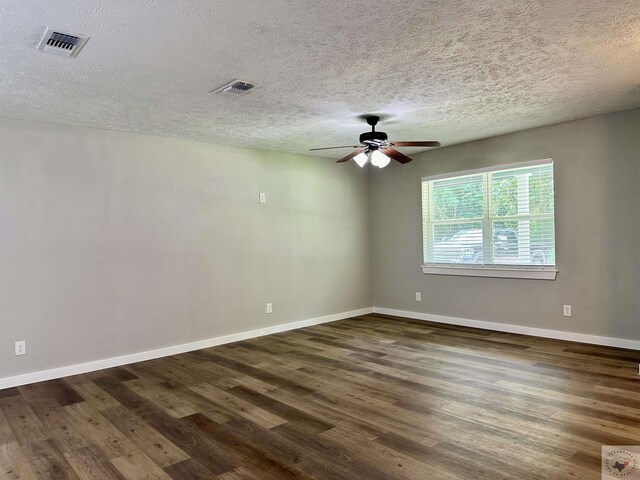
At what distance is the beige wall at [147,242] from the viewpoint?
4000 mm

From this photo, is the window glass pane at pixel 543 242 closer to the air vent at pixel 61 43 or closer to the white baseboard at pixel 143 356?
the white baseboard at pixel 143 356

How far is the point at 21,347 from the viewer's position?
394cm

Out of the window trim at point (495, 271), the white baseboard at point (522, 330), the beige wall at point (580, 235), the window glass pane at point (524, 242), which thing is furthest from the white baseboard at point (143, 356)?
the window glass pane at point (524, 242)

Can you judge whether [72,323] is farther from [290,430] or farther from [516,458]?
[516,458]

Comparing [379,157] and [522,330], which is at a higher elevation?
[379,157]

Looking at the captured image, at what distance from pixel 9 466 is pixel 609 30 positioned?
432 centimetres

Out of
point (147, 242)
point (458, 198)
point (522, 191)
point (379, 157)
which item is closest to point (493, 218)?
point (522, 191)

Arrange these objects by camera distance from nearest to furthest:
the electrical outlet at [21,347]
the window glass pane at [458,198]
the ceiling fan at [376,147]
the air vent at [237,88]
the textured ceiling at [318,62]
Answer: the textured ceiling at [318,62] → the air vent at [237,88] → the electrical outlet at [21,347] → the ceiling fan at [376,147] → the window glass pane at [458,198]

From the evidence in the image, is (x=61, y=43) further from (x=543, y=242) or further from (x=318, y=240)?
(x=543, y=242)

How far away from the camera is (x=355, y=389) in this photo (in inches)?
140

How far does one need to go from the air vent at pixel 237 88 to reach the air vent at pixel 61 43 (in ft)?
3.35

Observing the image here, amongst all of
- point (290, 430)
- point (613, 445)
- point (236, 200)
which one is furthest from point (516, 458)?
point (236, 200)

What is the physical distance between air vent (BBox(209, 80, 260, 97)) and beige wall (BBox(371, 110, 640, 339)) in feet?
11.2

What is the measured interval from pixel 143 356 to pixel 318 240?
280cm
